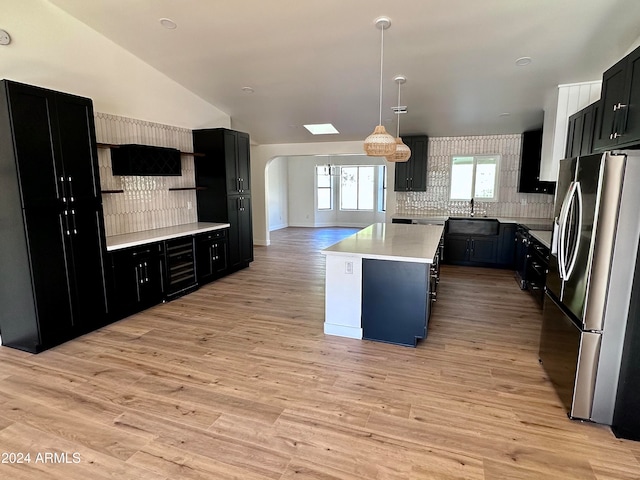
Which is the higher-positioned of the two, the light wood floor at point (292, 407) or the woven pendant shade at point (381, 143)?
the woven pendant shade at point (381, 143)

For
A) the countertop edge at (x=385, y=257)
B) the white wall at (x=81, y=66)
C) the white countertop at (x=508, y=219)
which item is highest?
the white wall at (x=81, y=66)

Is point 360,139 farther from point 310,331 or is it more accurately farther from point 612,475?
point 612,475

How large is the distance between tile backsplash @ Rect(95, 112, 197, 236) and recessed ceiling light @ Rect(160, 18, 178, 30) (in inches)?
53.7

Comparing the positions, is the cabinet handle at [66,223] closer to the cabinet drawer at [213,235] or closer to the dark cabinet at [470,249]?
the cabinet drawer at [213,235]

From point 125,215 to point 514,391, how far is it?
468 cm

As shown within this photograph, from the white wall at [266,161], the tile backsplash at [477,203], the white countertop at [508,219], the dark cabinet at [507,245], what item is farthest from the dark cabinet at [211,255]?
the dark cabinet at [507,245]

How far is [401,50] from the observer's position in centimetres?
375

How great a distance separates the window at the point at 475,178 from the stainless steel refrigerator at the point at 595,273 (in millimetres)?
4462

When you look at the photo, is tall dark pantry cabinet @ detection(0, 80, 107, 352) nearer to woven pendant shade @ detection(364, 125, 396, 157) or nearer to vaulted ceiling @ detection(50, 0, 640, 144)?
vaulted ceiling @ detection(50, 0, 640, 144)

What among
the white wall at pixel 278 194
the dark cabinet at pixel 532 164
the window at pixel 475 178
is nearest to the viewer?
the dark cabinet at pixel 532 164

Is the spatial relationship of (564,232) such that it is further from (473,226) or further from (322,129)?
(322,129)

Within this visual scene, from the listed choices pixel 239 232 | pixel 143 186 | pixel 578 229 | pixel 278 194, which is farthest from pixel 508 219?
pixel 278 194

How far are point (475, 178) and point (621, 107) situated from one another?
4.22 m

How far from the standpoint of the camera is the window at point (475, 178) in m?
6.61
